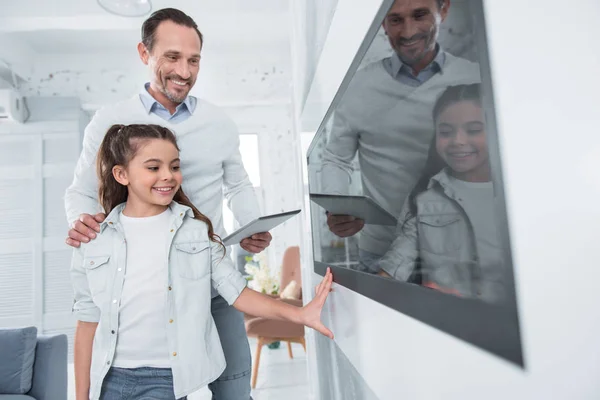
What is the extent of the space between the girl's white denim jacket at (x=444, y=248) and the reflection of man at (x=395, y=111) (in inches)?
1.8

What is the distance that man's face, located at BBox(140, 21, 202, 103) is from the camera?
1404 millimetres

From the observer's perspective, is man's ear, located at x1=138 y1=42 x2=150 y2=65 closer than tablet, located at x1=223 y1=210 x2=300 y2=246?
No

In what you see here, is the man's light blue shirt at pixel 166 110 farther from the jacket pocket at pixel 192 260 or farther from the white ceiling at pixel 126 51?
the white ceiling at pixel 126 51

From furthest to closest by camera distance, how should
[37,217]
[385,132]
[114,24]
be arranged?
1. [37,217]
2. [114,24]
3. [385,132]

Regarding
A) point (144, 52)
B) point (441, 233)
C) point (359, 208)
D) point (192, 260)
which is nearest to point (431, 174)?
point (441, 233)

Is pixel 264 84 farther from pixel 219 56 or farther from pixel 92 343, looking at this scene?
pixel 92 343

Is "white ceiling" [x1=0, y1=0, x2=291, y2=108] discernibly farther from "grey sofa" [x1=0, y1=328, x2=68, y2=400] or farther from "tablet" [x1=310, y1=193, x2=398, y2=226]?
"tablet" [x1=310, y1=193, x2=398, y2=226]

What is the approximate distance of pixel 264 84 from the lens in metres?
4.58

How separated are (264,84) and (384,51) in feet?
13.4

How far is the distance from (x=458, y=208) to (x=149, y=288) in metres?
1.01

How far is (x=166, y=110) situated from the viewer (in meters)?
1.48

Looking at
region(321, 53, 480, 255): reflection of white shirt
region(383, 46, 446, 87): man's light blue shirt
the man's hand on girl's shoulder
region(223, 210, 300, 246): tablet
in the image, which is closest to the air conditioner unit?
the man's hand on girl's shoulder

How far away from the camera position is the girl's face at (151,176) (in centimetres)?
128

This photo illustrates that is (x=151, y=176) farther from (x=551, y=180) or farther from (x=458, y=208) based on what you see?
(x=551, y=180)
